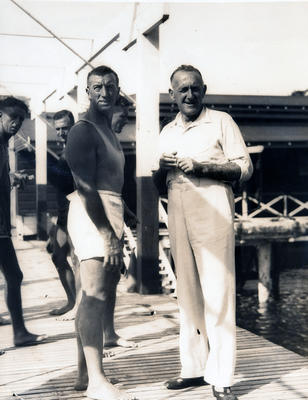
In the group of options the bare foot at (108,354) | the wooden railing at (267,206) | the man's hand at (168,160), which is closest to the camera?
the man's hand at (168,160)

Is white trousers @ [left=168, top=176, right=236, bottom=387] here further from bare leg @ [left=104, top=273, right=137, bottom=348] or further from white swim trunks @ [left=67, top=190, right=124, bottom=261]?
bare leg @ [left=104, top=273, right=137, bottom=348]

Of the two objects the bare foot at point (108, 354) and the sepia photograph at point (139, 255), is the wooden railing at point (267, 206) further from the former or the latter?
the bare foot at point (108, 354)

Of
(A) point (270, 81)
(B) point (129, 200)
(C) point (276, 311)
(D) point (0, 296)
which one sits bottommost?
(C) point (276, 311)

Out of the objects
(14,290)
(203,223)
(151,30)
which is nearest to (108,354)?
(14,290)

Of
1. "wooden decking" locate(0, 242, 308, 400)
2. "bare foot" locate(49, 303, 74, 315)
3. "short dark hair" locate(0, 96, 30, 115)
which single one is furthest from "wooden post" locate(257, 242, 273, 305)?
"short dark hair" locate(0, 96, 30, 115)

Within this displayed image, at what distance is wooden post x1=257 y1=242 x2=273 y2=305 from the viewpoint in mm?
11852

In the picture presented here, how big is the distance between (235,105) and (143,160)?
23.8ft

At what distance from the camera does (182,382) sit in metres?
2.97

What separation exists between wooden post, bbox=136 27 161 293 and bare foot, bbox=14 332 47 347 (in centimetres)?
238

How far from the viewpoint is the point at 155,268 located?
254 inches

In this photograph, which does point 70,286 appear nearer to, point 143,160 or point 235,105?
point 143,160

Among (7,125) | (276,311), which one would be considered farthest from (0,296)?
(276,311)

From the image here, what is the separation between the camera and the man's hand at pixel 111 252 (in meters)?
2.73

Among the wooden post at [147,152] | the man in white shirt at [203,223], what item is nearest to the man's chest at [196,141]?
the man in white shirt at [203,223]
